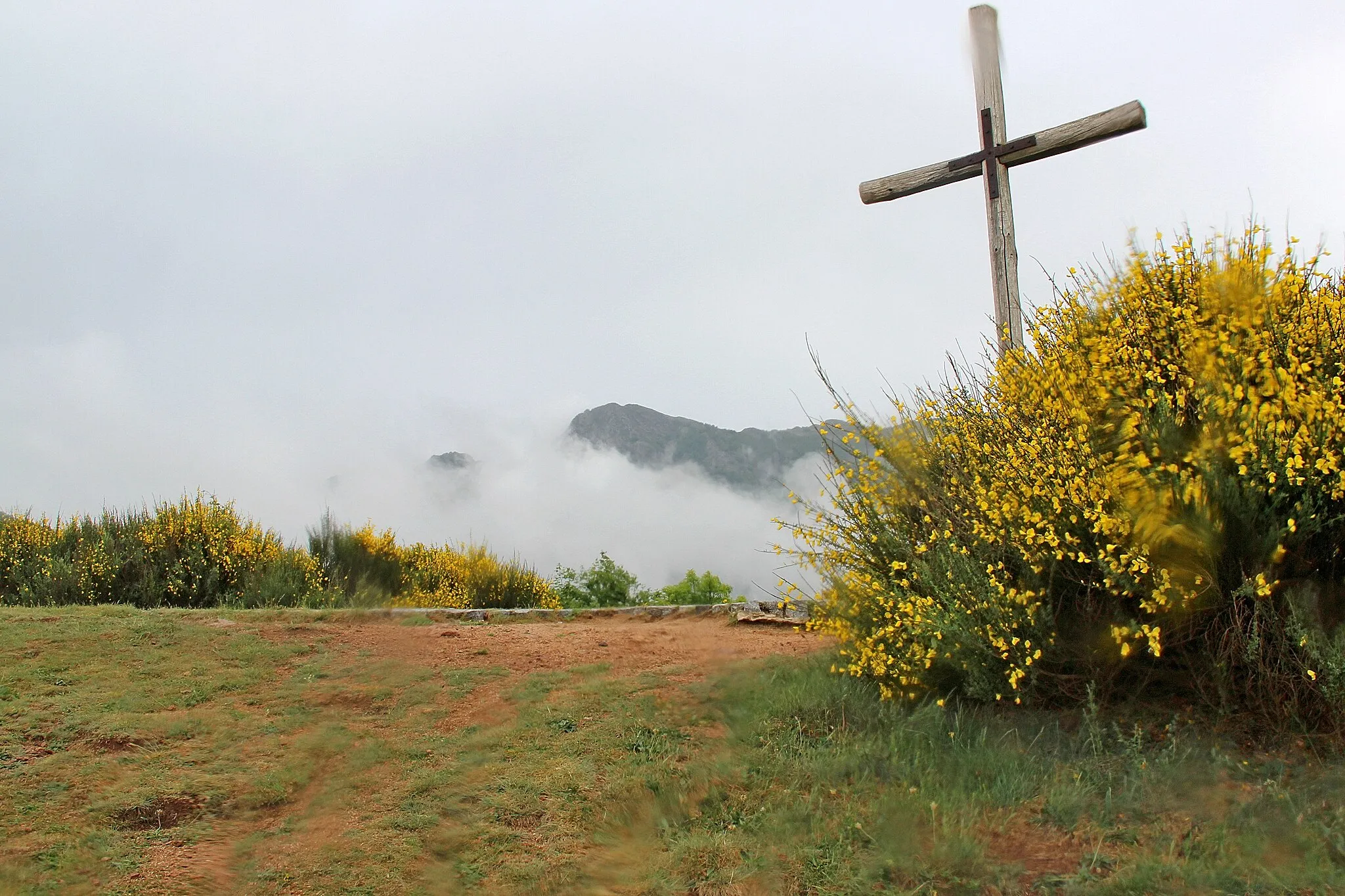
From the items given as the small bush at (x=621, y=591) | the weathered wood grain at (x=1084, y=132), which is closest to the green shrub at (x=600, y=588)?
the small bush at (x=621, y=591)

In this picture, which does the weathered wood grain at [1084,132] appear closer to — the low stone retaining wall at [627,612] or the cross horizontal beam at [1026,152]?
the cross horizontal beam at [1026,152]

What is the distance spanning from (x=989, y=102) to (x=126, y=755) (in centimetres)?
778

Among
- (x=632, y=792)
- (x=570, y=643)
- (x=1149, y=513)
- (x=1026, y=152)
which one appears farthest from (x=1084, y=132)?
(x=632, y=792)

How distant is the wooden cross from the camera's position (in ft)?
24.3

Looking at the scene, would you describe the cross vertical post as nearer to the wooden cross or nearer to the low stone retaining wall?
the wooden cross

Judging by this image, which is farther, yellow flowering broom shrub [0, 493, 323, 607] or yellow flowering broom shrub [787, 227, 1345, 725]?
yellow flowering broom shrub [0, 493, 323, 607]

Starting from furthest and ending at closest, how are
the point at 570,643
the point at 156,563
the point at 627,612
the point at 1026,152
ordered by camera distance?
the point at 156,563
the point at 627,612
the point at 1026,152
the point at 570,643

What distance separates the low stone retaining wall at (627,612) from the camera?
8.24 meters

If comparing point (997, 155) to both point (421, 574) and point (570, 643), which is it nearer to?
point (570, 643)

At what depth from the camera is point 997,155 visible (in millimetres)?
7777

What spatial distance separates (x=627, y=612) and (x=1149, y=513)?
5749mm

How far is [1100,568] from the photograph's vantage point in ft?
14.7

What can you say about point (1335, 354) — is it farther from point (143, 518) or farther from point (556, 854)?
point (143, 518)

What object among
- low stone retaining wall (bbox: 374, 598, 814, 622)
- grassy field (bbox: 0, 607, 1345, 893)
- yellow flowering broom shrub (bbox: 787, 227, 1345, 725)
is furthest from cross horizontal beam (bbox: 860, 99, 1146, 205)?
grassy field (bbox: 0, 607, 1345, 893)
